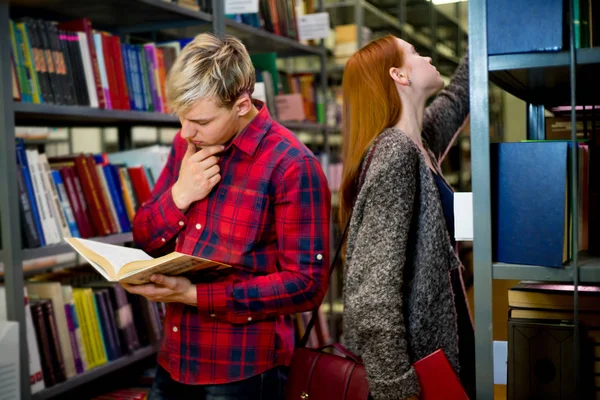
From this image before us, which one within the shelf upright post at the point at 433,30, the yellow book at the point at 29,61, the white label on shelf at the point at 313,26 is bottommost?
the yellow book at the point at 29,61

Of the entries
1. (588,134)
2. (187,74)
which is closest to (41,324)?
(187,74)

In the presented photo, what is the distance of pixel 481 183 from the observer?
114 centimetres

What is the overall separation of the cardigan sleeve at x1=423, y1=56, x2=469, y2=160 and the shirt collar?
1.85 feet

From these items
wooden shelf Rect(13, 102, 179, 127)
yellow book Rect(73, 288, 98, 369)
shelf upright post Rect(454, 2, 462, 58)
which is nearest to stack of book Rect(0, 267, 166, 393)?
yellow book Rect(73, 288, 98, 369)

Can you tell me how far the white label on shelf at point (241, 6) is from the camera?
2.45 meters

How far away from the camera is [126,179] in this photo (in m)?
2.28

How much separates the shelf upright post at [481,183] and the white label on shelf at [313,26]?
2231 mm

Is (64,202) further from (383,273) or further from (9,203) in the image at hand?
(383,273)

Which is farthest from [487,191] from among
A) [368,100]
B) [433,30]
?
[433,30]

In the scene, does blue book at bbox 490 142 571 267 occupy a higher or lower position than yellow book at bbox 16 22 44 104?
lower

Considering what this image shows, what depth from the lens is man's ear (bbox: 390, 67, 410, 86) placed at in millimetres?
1539

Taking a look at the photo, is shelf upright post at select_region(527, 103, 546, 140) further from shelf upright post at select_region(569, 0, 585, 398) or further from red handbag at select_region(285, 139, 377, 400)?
red handbag at select_region(285, 139, 377, 400)

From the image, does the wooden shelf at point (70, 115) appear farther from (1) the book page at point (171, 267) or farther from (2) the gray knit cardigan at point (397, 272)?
(2) the gray knit cardigan at point (397, 272)

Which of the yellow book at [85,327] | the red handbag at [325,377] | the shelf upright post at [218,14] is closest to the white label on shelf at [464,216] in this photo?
the red handbag at [325,377]
